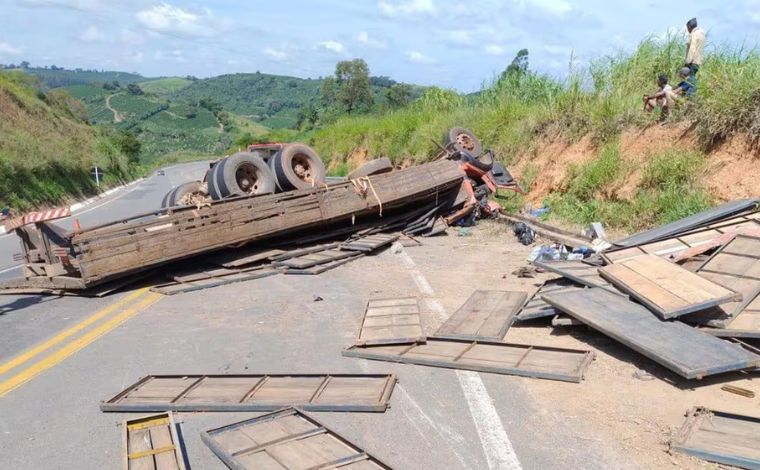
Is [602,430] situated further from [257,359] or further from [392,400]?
[257,359]

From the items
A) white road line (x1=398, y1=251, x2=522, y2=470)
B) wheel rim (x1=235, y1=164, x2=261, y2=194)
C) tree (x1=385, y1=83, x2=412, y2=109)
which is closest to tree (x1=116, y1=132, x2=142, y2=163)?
tree (x1=385, y1=83, x2=412, y2=109)

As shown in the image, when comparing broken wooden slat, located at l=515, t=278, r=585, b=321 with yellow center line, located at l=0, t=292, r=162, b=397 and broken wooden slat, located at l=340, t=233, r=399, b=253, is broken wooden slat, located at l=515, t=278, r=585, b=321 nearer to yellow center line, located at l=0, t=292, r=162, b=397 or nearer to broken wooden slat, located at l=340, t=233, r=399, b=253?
broken wooden slat, located at l=340, t=233, r=399, b=253

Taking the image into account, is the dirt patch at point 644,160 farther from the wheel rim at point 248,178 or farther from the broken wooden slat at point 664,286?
the wheel rim at point 248,178

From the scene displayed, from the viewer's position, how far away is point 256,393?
452 centimetres

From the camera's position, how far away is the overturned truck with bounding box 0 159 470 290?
25.9 ft

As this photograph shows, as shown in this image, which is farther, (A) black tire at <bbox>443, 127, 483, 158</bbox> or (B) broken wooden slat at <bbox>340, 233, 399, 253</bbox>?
(A) black tire at <bbox>443, 127, 483, 158</bbox>

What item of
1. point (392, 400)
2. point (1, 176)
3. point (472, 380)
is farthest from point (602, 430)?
point (1, 176)

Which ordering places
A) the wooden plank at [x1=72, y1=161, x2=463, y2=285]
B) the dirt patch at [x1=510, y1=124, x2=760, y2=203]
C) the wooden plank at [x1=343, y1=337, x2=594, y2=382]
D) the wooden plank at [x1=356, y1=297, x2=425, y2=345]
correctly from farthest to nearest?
1. the dirt patch at [x1=510, y1=124, x2=760, y2=203]
2. the wooden plank at [x1=72, y1=161, x2=463, y2=285]
3. the wooden plank at [x1=356, y1=297, x2=425, y2=345]
4. the wooden plank at [x1=343, y1=337, x2=594, y2=382]

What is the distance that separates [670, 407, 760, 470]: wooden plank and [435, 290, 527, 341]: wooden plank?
2.02 m

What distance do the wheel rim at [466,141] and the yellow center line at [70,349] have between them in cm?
950

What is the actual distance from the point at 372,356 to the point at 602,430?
215 cm

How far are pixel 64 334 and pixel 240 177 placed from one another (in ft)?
19.3

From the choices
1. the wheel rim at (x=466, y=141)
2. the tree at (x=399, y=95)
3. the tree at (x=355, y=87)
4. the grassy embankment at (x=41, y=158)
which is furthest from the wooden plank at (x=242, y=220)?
the tree at (x=355, y=87)

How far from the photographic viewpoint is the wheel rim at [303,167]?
13.1m
